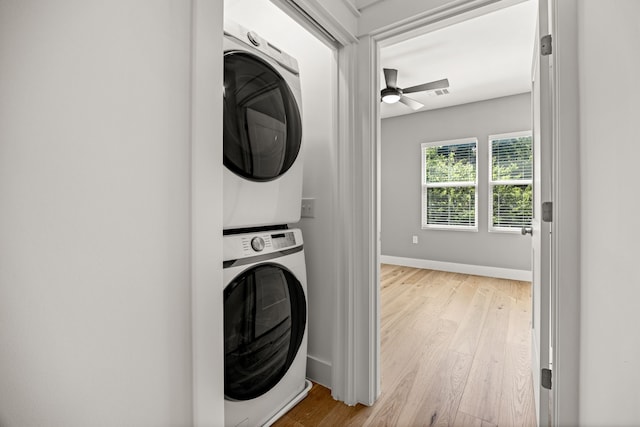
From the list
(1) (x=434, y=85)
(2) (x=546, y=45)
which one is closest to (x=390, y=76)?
(1) (x=434, y=85)

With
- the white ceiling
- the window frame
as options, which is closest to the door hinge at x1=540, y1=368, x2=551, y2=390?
the white ceiling

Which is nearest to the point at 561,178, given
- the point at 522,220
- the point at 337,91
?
the point at 337,91

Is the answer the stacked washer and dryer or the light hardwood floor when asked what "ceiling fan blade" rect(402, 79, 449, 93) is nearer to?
the stacked washer and dryer

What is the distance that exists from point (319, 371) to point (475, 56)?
3.33 meters

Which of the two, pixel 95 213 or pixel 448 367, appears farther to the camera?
pixel 448 367

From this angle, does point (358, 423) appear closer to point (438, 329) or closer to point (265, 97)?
point (438, 329)

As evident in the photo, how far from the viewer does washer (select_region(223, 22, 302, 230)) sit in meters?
1.24

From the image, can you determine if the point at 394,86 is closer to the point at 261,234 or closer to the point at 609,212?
the point at 261,234

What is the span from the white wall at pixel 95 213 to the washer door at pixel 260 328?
0.43 m

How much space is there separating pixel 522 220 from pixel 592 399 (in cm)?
393

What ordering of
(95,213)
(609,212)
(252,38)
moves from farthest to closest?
(252,38), (609,212), (95,213)

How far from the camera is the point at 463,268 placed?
458 centimetres

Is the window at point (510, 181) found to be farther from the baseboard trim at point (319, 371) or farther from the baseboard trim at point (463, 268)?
the baseboard trim at point (319, 371)

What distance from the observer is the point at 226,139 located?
47.5 inches
